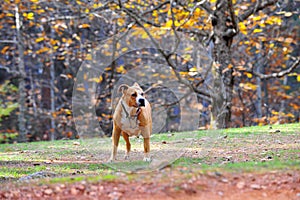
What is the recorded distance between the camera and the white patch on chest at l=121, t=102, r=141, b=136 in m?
6.36

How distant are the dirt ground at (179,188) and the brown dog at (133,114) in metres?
1.27

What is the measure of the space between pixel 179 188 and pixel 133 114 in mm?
1809

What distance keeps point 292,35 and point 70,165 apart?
54.9 ft

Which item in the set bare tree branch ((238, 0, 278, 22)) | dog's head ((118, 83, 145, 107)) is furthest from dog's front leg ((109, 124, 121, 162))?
bare tree branch ((238, 0, 278, 22))

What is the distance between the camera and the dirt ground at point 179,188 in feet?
15.5

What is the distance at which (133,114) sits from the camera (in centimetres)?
638

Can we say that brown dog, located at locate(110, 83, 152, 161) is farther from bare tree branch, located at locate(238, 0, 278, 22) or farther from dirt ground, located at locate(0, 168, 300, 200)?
bare tree branch, located at locate(238, 0, 278, 22)

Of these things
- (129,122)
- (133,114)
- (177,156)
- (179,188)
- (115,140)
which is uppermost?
(133,114)

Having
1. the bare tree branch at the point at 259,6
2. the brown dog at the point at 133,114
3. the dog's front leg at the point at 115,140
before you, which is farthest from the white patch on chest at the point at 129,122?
the bare tree branch at the point at 259,6

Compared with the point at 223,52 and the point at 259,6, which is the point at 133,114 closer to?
the point at 223,52

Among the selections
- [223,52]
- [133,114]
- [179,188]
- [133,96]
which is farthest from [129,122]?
[223,52]

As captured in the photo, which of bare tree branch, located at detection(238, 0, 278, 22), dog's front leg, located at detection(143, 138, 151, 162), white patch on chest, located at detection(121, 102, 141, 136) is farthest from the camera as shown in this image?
bare tree branch, located at detection(238, 0, 278, 22)

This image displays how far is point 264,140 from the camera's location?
902cm

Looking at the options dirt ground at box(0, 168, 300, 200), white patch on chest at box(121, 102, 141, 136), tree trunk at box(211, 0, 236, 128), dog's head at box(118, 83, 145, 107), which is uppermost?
tree trunk at box(211, 0, 236, 128)
